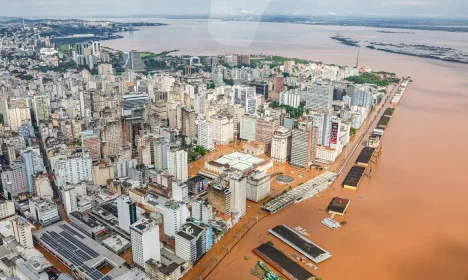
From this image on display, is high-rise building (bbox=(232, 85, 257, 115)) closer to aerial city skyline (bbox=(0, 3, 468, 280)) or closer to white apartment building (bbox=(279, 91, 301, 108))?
aerial city skyline (bbox=(0, 3, 468, 280))

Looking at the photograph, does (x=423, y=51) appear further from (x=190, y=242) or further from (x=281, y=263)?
(x=190, y=242)

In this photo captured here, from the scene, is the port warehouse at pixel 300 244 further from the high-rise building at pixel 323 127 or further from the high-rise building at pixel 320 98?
the high-rise building at pixel 320 98

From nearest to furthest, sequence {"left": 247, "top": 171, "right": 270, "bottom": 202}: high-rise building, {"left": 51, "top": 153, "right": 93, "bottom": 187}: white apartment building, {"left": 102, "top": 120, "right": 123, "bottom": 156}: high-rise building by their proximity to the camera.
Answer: {"left": 247, "top": 171, "right": 270, "bottom": 202}: high-rise building → {"left": 51, "top": 153, "right": 93, "bottom": 187}: white apartment building → {"left": 102, "top": 120, "right": 123, "bottom": 156}: high-rise building

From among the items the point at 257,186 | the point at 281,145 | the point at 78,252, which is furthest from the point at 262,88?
the point at 78,252

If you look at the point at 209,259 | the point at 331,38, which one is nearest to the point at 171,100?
the point at 209,259

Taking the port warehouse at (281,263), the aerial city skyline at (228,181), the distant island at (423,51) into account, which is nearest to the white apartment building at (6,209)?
the aerial city skyline at (228,181)

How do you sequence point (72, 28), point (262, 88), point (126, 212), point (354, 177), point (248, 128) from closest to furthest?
point (126, 212) < point (354, 177) < point (248, 128) < point (262, 88) < point (72, 28)

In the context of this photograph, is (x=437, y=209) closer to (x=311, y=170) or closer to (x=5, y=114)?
(x=311, y=170)

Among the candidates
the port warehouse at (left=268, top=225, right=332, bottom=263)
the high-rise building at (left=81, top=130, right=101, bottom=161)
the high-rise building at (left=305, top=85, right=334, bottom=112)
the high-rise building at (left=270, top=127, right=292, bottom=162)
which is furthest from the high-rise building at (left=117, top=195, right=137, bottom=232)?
the high-rise building at (left=305, top=85, right=334, bottom=112)
